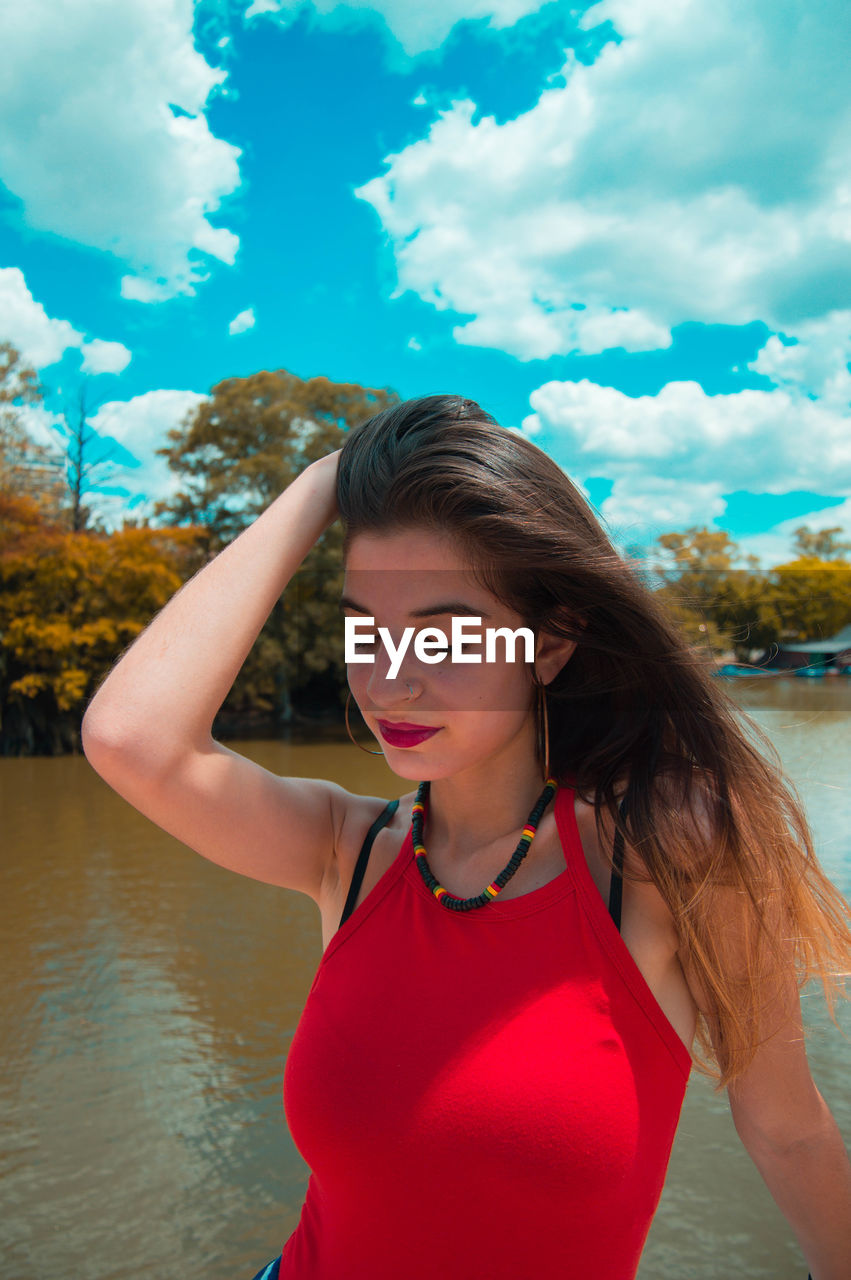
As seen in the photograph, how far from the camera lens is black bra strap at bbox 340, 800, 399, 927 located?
1.31 meters

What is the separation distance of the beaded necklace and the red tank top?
0.08ft

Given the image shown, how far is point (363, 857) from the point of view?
1.38 metres

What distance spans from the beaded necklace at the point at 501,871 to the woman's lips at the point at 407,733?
0.58ft

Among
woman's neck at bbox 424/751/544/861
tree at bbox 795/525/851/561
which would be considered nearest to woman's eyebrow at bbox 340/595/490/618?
woman's neck at bbox 424/751/544/861

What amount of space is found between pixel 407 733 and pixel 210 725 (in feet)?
0.90

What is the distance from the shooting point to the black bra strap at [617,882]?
116 centimetres

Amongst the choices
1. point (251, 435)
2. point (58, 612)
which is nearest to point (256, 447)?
point (251, 435)

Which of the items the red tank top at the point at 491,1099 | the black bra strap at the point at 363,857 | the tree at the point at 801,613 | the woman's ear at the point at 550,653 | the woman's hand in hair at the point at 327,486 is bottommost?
the red tank top at the point at 491,1099

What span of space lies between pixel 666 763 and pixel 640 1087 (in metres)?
0.45

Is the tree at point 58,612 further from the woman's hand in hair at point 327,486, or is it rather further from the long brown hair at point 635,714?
the long brown hair at point 635,714

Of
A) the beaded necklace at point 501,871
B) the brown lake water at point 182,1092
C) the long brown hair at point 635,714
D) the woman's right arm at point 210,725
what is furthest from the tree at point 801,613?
the woman's right arm at point 210,725

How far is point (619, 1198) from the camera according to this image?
106 centimetres

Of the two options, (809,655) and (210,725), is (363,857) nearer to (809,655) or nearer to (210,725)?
(210,725)

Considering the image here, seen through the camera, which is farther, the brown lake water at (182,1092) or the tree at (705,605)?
the brown lake water at (182,1092)
